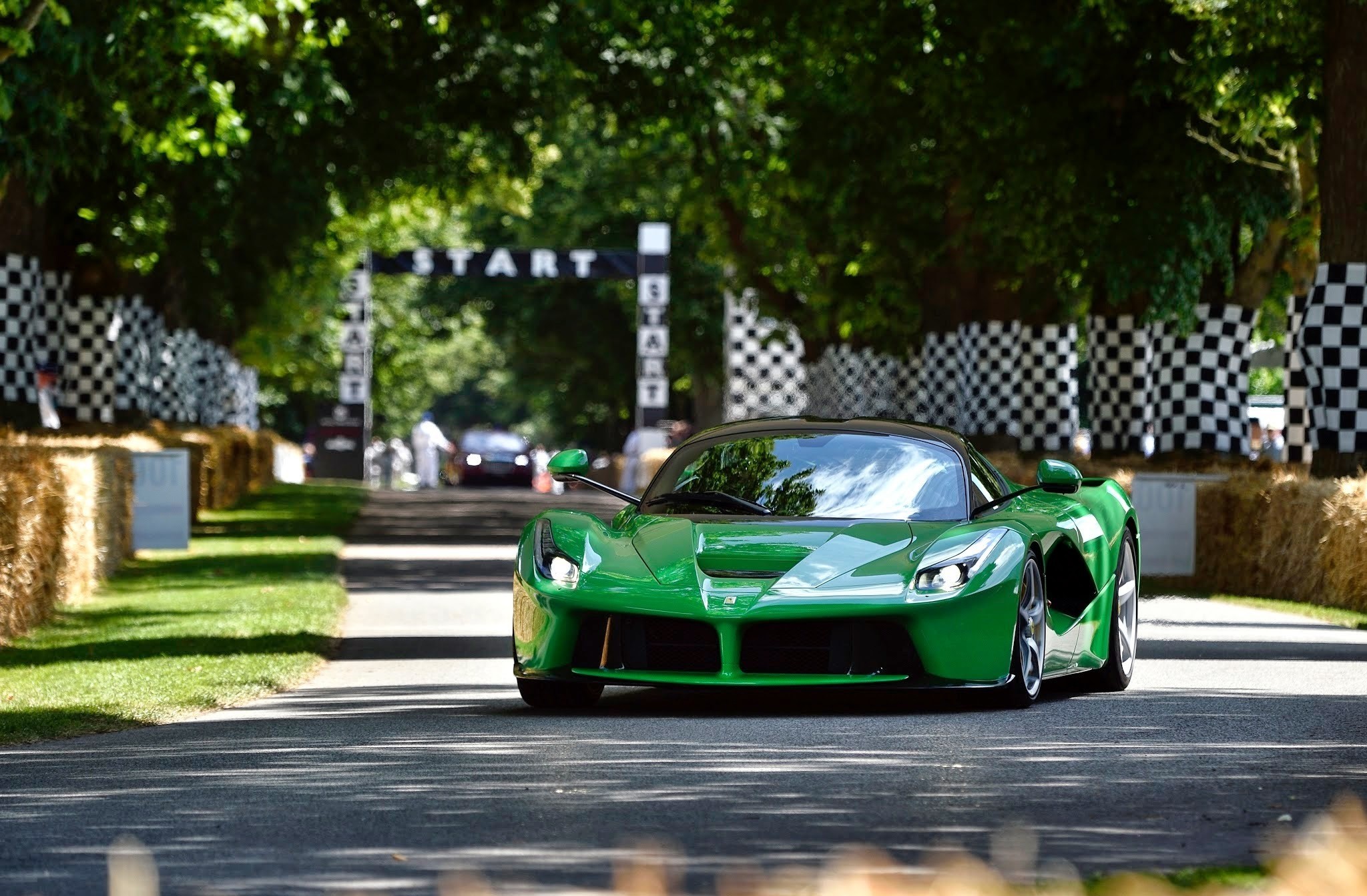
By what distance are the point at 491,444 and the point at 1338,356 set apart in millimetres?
49647

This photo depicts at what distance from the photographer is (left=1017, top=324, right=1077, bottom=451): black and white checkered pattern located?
37062 millimetres

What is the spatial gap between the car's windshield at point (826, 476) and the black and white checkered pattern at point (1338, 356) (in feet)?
32.1

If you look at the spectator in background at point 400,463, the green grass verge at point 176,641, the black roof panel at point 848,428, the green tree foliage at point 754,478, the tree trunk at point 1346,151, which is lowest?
A: the spectator in background at point 400,463

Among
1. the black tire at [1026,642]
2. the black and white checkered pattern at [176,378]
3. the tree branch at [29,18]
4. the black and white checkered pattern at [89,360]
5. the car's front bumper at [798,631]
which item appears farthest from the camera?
the black and white checkered pattern at [176,378]

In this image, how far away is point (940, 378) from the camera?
4056 cm

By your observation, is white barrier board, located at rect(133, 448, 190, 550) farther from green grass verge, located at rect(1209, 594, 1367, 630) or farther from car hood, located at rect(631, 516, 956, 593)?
car hood, located at rect(631, 516, 956, 593)

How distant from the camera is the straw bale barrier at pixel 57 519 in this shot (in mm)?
16219

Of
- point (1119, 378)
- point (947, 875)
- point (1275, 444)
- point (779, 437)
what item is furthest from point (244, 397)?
point (947, 875)

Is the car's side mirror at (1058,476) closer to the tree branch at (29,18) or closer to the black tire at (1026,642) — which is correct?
the black tire at (1026,642)

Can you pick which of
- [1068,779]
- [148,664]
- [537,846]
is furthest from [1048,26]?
[537,846]

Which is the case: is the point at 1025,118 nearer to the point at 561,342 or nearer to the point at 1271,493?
the point at 1271,493

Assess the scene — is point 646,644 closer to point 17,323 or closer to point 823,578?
point 823,578

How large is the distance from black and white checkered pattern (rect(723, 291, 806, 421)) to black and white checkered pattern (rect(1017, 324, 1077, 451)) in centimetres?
1662

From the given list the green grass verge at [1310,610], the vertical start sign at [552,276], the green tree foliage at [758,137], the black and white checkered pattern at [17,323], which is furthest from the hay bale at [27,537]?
the vertical start sign at [552,276]
